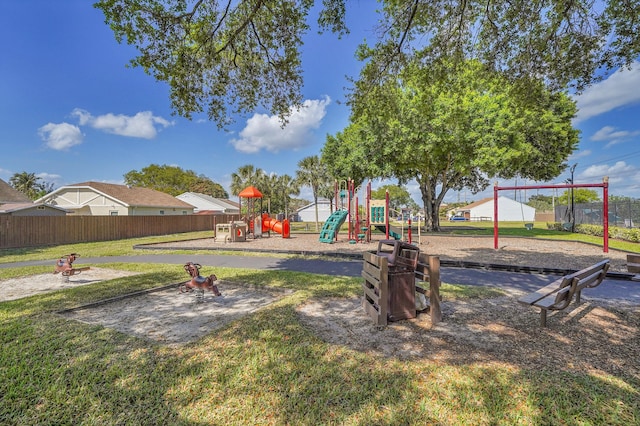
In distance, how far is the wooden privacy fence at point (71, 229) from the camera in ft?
48.6

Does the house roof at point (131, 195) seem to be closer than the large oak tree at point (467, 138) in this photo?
No

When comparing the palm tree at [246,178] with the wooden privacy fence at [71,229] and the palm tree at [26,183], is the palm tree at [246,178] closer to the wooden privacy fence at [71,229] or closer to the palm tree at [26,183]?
the wooden privacy fence at [71,229]

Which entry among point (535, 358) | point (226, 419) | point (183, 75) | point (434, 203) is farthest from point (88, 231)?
point (434, 203)

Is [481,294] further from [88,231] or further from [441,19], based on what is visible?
[88,231]

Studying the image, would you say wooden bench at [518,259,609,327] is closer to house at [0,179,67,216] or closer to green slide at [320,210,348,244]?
green slide at [320,210,348,244]

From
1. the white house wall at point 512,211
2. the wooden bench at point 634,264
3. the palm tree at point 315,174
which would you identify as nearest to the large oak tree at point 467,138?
the wooden bench at point 634,264

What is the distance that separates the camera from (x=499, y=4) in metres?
6.61

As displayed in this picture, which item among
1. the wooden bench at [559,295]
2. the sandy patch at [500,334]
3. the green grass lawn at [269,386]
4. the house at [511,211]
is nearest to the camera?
the green grass lawn at [269,386]

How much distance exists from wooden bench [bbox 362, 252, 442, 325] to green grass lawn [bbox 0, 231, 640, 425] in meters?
0.88

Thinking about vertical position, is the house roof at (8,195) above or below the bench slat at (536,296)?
above

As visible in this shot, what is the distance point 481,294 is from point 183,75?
7591mm

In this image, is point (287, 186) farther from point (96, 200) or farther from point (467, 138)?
point (467, 138)

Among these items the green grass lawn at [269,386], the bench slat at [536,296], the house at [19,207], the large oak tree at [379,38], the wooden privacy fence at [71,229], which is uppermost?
the large oak tree at [379,38]

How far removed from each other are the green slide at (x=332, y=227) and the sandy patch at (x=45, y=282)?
8.77m
